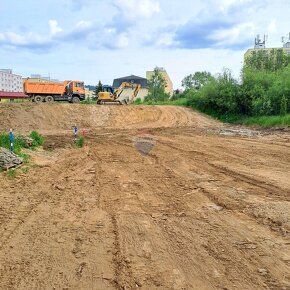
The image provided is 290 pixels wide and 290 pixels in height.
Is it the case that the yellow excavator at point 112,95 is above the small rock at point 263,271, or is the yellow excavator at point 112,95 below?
above

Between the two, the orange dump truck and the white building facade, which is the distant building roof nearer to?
the orange dump truck

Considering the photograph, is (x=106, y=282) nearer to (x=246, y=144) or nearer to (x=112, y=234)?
(x=112, y=234)

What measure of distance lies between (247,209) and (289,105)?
2192 cm

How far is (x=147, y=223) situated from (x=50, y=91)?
32612 mm

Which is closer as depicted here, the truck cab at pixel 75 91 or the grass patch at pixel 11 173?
the grass patch at pixel 11 173

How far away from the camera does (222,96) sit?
33.1m

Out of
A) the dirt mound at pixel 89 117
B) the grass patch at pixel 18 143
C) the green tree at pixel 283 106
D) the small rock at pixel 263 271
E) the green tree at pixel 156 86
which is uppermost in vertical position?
the green tree at pixel 156 86

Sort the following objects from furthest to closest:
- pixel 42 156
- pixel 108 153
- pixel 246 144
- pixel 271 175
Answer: pixel 246 144
pixel 108 153
pixel 42 156
pixel 271 175

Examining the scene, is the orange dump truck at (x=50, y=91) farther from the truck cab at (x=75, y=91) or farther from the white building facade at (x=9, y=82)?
the white building facade at (x=9, y=82)

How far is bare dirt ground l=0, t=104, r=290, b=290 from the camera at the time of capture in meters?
4.51

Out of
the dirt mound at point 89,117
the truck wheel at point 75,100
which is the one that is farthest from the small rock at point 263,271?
the truck wheel at point 75,100

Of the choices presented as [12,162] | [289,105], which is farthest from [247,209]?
[289,105]

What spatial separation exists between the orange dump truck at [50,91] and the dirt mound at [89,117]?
5.66 meters

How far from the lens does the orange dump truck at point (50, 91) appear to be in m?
36.5
